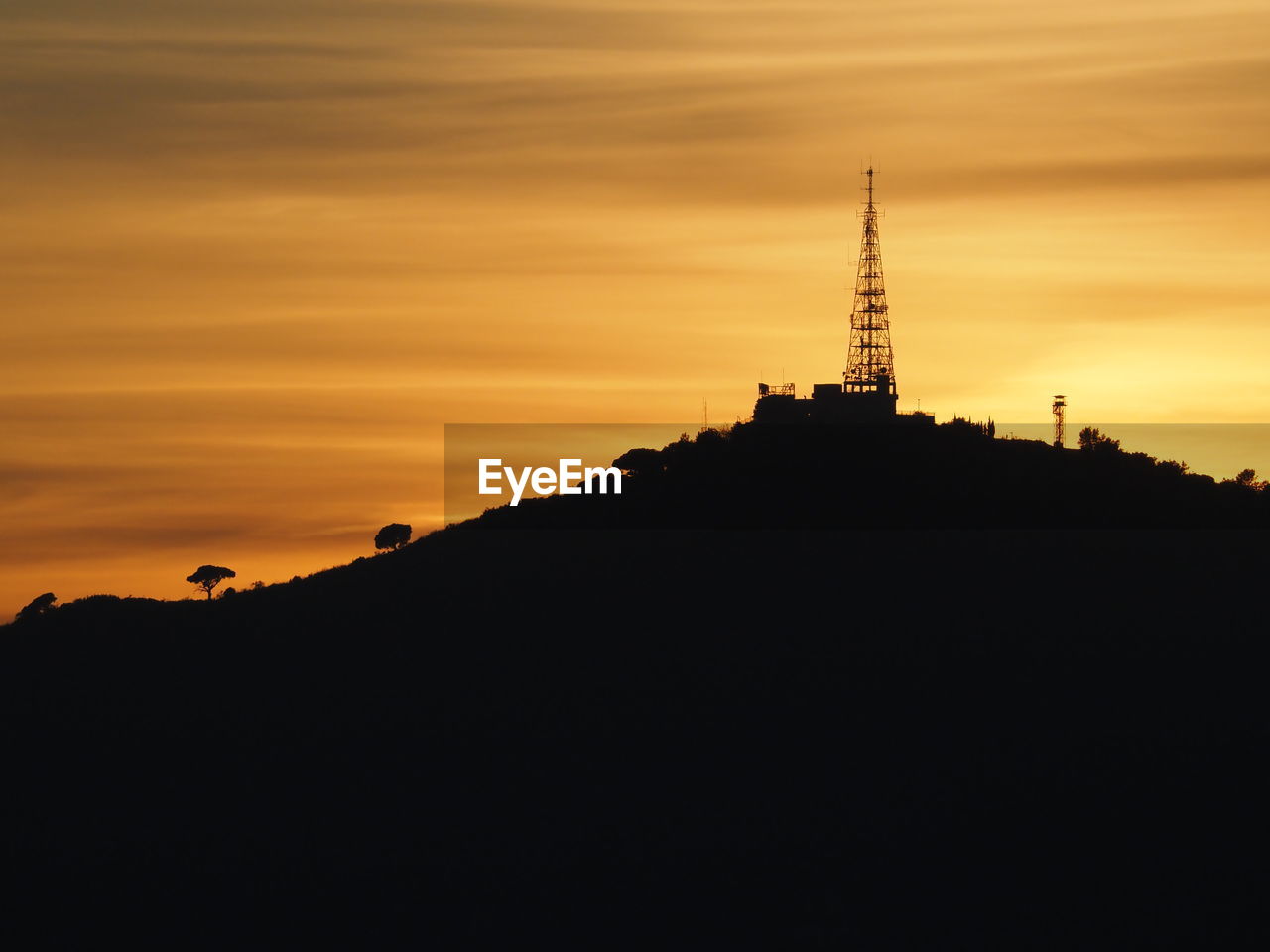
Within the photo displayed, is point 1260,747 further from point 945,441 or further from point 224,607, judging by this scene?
point 224,607

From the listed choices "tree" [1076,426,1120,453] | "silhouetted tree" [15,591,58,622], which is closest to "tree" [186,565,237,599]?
"silhouetted tree" [15,591,58,622]

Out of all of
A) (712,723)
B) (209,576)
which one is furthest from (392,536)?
(712,723)

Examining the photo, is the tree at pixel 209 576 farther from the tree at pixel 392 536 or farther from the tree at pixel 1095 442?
the tree at pixel 1095 442

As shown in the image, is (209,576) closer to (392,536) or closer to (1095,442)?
(392,536)

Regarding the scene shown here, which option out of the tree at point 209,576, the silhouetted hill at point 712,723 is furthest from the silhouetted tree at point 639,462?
the tree at point 209,576

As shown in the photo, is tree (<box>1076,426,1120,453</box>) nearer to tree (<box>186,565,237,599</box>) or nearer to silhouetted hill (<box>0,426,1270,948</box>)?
silhouetted hill (<box>0,426,1270,948</box>)

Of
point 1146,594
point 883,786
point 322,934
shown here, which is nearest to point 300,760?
point 322,934
